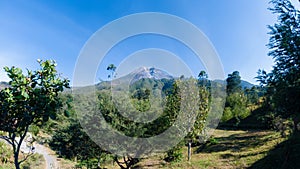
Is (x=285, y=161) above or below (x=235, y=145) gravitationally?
above

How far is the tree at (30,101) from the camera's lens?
5.16 m

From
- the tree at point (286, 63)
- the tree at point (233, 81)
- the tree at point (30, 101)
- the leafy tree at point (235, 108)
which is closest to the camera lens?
the tree at point (30, 101)

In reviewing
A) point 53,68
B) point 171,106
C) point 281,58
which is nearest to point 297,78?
point 281,58

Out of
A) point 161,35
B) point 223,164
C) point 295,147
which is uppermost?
point 161,35

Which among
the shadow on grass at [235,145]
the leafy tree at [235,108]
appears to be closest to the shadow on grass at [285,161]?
the shadow on grass at [235,145]

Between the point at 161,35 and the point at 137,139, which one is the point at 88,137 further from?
the point at 161,35

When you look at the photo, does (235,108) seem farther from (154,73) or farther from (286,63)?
(286,63)

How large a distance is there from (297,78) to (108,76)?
1131 cm

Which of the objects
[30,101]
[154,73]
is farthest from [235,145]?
[30,101]

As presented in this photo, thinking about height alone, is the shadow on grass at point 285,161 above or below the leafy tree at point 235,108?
below

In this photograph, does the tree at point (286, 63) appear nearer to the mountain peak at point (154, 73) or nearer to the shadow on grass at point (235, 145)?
the mountain peak at point (154, 73)

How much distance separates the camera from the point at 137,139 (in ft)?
41.4

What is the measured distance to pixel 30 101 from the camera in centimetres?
546

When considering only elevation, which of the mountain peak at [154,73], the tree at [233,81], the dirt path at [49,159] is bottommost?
the dirt path at [49,159]
